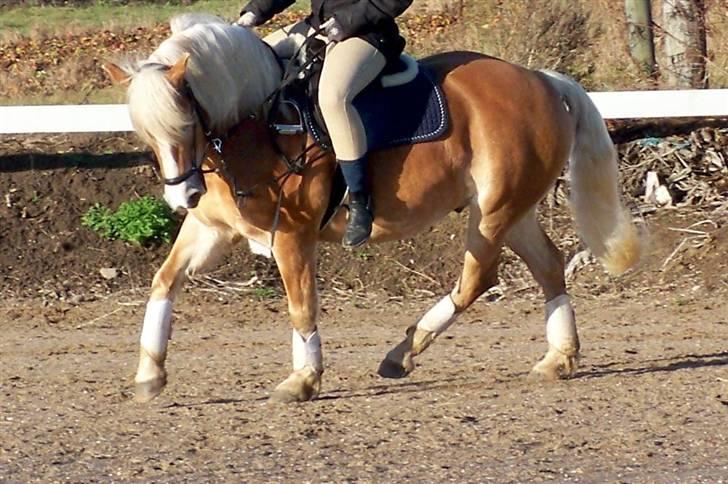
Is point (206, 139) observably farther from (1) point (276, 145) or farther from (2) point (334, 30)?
(2) point (334, 30)

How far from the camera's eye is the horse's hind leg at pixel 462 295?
7348 millimetres

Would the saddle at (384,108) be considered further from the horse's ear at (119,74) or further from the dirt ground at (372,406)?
the dirt ground at (372,406)

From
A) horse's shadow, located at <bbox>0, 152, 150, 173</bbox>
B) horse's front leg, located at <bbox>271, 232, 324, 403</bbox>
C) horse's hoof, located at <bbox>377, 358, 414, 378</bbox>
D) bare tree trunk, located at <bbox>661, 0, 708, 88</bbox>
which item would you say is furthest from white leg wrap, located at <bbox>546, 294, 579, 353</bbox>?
bare tree trunk, located at <bbox>661, 0, 708, 88</bbox>

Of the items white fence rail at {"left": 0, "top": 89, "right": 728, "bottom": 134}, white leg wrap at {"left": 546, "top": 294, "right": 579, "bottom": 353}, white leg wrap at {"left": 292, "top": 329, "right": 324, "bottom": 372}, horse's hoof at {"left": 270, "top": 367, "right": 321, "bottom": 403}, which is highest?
white leg wrap at {"left": 292, "top": 329, "right": 324, "bottom": 372}

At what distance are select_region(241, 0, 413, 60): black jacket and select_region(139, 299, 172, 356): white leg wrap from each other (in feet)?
4.99

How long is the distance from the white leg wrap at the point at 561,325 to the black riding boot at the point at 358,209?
4.31ft

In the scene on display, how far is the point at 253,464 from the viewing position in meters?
5.70

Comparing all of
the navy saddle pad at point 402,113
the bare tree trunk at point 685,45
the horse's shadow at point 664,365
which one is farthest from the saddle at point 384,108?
the bare tree trunk at point 685,45

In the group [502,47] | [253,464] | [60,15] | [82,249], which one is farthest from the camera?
[60,15]

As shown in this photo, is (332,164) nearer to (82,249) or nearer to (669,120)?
(82,249)

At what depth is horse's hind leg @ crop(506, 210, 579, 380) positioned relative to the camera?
7.59 meters

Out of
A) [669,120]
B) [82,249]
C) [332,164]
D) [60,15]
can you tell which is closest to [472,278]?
[332,164]

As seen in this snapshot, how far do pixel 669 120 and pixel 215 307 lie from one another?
471cm

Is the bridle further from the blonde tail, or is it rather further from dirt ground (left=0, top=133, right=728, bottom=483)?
the blonde tail
